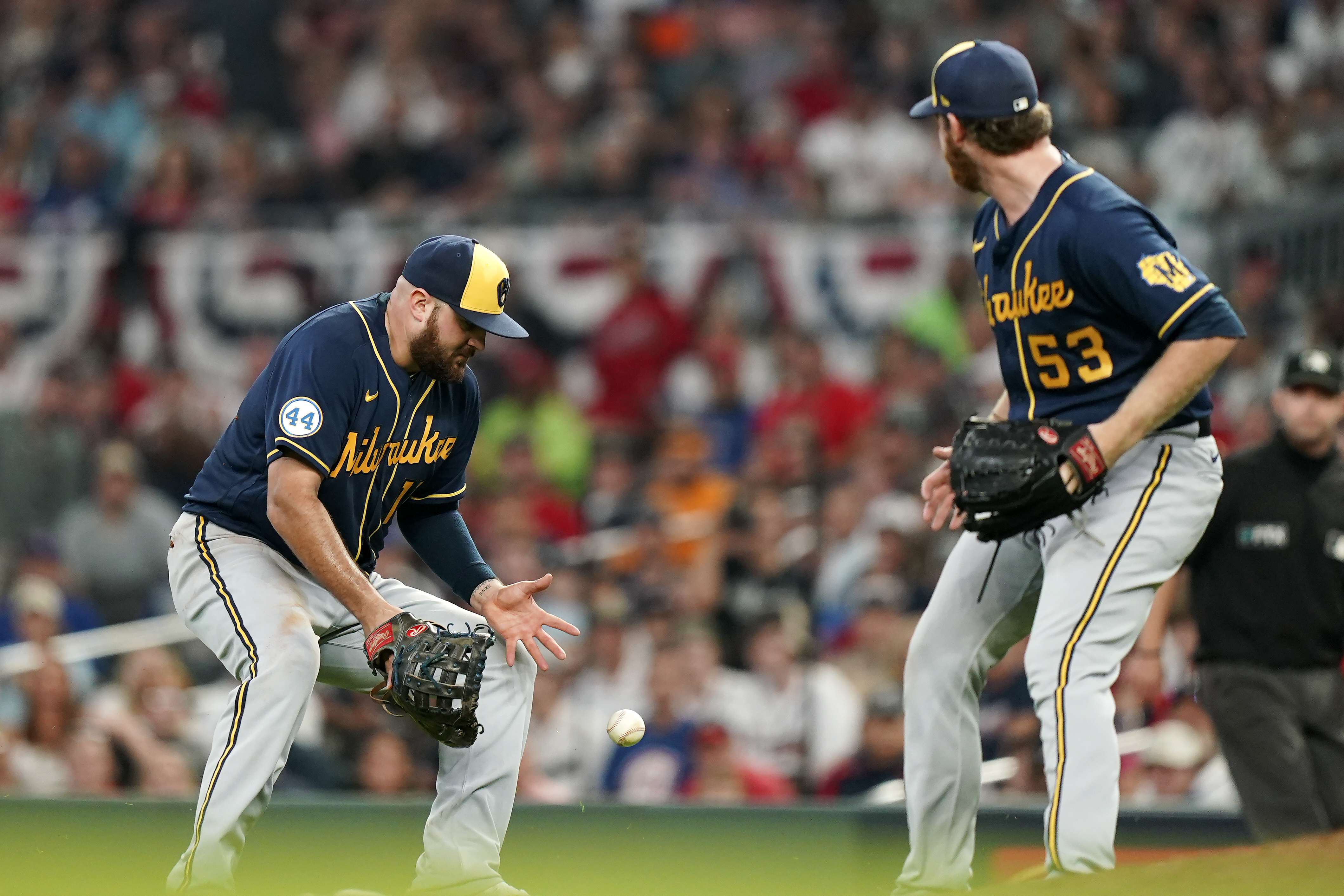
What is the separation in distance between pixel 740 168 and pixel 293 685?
28.1 ft

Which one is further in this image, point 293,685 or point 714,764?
point 714,764

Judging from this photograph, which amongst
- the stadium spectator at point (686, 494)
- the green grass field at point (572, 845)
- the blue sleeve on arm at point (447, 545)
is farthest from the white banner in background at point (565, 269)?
the blue sleeve on arm at point (447, 545)

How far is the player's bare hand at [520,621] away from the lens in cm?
497

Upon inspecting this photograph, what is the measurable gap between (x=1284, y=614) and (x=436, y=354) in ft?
11.2

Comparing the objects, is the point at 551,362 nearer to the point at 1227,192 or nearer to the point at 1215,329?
the point at 1227,192

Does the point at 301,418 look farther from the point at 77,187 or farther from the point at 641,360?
the point at 77,187

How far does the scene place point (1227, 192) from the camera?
11156 millimetres

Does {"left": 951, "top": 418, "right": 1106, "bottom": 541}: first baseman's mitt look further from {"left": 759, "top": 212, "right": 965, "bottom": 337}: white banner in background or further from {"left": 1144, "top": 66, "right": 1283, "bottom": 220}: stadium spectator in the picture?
{"left": 1144, "top": 66, "right": 1283, "bottom": 220}: stadium spectator

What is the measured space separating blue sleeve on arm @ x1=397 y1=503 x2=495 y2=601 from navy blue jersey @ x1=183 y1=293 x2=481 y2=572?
6.0 inches

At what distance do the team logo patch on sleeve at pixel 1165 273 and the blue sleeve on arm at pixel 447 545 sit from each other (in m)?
2.19

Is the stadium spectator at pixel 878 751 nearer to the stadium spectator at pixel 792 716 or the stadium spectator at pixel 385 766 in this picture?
the stadium spectator at pixel 792 716

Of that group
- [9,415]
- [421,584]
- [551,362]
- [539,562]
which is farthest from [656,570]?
[9,415]

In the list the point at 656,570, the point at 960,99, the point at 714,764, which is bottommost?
the point at 714,764

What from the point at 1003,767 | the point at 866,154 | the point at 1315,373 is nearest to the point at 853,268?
the point at 866,154
